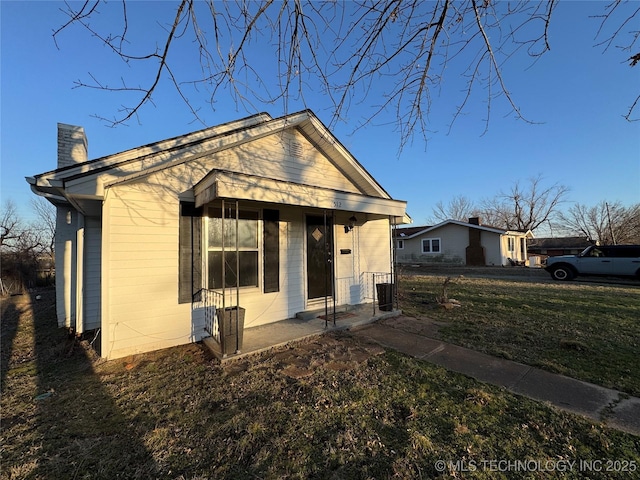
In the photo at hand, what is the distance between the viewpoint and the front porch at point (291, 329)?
4.45m

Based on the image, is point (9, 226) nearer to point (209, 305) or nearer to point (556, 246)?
point (209, 305)

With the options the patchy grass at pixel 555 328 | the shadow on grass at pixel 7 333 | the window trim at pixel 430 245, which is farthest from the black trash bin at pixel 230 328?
the window trim at pixel 430 245

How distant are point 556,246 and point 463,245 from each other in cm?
3152

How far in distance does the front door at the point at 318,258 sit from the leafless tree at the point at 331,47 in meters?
3.87

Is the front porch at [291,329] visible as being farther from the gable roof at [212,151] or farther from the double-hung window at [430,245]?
the double-hung window at [430,245]

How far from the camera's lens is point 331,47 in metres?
2.67

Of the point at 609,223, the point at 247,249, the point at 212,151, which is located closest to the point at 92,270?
the point at 247,249

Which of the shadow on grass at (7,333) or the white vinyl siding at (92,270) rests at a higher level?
the white vinyl siding at (92,270)

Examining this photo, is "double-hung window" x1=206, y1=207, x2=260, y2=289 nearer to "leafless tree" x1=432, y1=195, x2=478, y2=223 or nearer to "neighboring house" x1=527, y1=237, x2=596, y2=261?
"neighboring house" x1=527, y1=237, x2=596, y2=261

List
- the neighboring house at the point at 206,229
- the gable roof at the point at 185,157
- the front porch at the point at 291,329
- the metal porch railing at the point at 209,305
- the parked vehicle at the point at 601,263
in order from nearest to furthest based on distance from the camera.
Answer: the gable roof at the point at 185,157, the neighboring house at the point at 206,229, the front porch at the point at 291,329, the metal porch railing at the point at 209,305, the parked vehicle at the point at 601,263

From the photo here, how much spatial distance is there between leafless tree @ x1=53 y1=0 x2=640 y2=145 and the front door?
3870 mm

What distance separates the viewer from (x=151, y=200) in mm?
4617

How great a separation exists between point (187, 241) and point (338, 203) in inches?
115

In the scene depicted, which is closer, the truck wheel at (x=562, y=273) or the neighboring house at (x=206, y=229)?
the neighboring house at (x=206, y=229)
